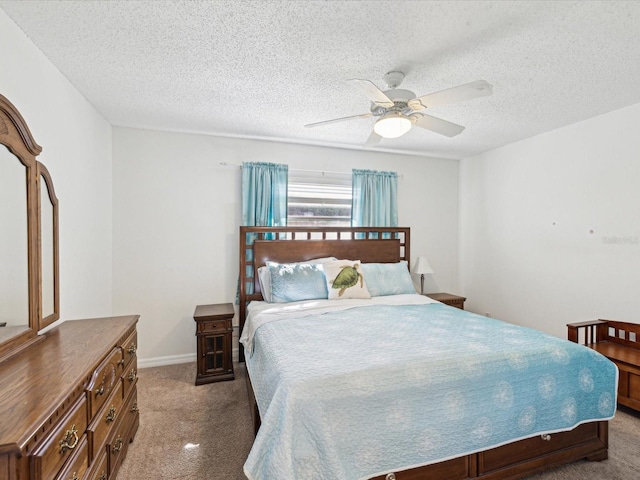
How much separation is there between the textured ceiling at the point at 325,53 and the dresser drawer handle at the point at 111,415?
6.80 feet

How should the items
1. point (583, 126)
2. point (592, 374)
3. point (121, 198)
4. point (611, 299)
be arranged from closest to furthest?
point (592, 374), point (611, 299), point (583, 126), point (121, 198)

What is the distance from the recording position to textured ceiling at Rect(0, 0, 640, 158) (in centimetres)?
161

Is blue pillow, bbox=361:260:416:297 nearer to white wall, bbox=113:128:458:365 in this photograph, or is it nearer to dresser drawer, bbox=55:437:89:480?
white wall, bbox=113:128:458:365

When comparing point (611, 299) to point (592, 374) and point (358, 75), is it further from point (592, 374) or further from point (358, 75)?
point (358, 75)

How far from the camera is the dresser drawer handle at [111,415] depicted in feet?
5.29

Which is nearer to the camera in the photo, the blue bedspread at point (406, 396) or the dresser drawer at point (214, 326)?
the blue bedspread at point (406, 396)

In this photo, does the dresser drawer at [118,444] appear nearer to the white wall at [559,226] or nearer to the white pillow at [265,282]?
the white pillow at [265,282]

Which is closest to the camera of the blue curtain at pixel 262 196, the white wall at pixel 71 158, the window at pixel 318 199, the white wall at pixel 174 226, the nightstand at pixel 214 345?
the white wall at pixel 71 158

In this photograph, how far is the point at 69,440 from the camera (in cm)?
118

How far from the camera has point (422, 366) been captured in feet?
5.52

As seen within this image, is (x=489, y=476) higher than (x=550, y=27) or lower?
lower

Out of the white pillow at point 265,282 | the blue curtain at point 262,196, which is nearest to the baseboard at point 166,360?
the blue curtain at point 262,196

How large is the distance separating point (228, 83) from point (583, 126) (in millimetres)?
3364

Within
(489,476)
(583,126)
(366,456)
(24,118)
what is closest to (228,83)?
(24,118)
